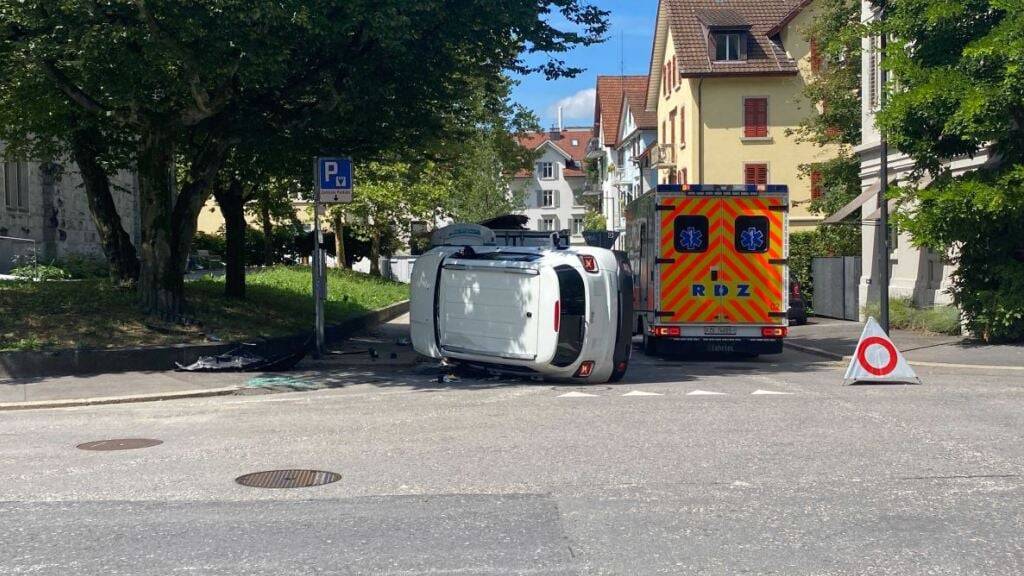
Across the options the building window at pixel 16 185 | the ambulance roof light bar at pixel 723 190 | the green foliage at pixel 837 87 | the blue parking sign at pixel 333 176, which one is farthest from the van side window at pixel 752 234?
the building window at pixel 16 185

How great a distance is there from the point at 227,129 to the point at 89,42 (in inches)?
165

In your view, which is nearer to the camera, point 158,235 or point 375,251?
point 158,235

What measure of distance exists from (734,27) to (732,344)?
1262 inches

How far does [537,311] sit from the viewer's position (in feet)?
47.2

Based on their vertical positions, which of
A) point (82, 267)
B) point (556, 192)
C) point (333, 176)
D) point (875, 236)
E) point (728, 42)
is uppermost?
point (728, 42)

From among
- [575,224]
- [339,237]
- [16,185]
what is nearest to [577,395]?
[16,185]

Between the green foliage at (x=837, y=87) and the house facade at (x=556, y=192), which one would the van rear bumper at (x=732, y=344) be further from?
the house facade at (x=556, y=192)

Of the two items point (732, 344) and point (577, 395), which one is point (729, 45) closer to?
point (732, 344)

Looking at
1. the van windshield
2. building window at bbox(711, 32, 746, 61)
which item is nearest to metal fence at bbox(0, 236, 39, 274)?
the van windshield

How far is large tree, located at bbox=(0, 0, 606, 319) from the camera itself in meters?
14.1

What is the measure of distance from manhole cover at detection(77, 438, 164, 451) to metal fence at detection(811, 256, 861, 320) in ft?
80.6

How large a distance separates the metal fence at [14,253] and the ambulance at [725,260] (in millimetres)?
19354

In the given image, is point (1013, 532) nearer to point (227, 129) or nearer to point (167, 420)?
point (167, 420)

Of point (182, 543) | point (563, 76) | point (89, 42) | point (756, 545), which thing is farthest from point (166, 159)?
point (756, 545)
